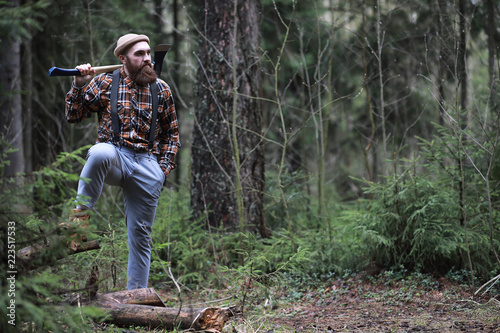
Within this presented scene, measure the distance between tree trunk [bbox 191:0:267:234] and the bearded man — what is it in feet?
7.56

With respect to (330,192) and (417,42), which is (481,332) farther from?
(417,42)

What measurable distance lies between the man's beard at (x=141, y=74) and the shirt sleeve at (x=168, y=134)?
0.89 ft

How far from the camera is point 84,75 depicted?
420cm

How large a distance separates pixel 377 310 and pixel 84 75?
3.66m

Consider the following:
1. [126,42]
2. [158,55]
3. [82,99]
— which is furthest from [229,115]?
[82,99]

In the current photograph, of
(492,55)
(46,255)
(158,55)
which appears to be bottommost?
(46,255)

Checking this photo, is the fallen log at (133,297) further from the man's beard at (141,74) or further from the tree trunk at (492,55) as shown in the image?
the tree trunk at (492,55)

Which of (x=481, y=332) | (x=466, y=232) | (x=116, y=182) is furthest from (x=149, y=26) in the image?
(x=481, y=332)

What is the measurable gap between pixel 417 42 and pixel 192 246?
26.3 feet

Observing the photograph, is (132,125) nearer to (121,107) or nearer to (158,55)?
(121,107)

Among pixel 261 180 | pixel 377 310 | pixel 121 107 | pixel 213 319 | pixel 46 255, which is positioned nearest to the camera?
pixel 46 255

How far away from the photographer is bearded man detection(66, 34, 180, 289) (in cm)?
427

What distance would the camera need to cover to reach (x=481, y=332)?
3.93 m

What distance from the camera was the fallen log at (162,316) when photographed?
151 inches
